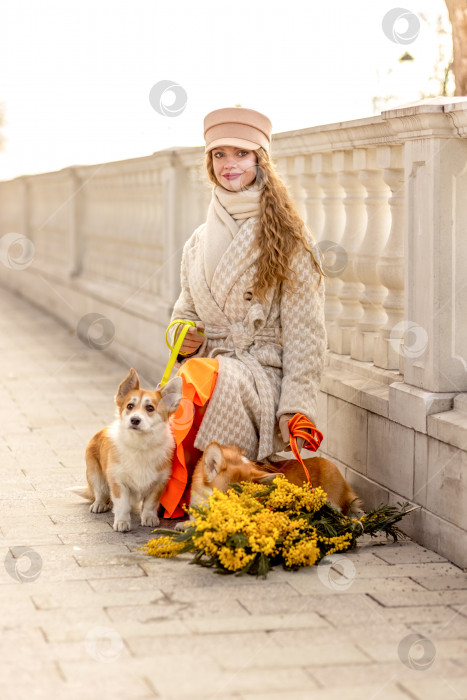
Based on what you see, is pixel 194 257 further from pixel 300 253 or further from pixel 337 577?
pixel 337 577

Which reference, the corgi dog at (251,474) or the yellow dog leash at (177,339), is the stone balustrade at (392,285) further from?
the yellow dog leash at (177,339)

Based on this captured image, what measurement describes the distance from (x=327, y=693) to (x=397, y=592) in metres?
0.94

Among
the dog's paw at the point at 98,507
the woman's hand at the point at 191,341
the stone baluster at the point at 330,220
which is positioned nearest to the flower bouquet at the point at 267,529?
the dog's paw at the point at 98,507

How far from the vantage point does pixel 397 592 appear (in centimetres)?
376

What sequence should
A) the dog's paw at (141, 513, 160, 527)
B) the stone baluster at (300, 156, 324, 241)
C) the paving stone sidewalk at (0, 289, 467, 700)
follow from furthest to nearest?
the stone baluster at (300, 156, 324, 241), the dog's paw at (141, 513, 160, 527), the paving stone sidewalk at (0, 289, 467, 700)

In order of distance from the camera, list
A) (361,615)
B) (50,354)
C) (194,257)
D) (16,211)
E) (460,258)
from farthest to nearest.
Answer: (16,211) < (50,354) < (194,257) < (460,258) < (361,615)

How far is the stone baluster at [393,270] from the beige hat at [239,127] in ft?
1.80

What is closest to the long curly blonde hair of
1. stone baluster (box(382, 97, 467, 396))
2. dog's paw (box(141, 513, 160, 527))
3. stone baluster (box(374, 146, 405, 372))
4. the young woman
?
the young woman

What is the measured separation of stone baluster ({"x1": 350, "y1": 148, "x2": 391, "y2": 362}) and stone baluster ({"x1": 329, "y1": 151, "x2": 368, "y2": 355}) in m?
0.09

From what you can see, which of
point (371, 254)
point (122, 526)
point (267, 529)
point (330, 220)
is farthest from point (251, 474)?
point (330, 220)

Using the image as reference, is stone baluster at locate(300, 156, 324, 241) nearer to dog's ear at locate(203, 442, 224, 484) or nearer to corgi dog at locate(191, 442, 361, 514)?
corgi dog at locate(191, 442, 361, 514)

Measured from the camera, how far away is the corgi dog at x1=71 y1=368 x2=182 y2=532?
4613 mm

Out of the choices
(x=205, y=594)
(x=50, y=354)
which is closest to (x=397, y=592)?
(x=205, y=594)

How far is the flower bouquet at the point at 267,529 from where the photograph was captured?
393 centimetres
